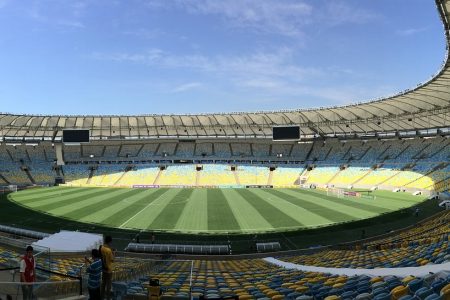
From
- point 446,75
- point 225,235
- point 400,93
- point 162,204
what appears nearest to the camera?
point 225,235

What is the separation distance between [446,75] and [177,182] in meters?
48.1

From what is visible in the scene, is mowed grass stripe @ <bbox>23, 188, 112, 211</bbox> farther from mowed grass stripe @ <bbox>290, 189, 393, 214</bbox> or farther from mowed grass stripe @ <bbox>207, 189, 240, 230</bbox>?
mowed grass stripe @ <bbox>290, 189, 393, 214</bbox>

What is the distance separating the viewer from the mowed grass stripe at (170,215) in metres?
32.3

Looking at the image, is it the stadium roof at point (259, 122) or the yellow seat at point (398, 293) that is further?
the stadium roof at point (259, 122)

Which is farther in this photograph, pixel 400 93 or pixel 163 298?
pixel 400 93

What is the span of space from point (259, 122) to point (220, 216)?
146ft

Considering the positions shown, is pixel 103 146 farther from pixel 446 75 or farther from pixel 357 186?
pixel 446 75

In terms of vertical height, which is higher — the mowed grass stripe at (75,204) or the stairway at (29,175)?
the stairway at (29,175)

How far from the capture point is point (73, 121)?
78.2 meters

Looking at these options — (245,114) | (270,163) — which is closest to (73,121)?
(245,114)

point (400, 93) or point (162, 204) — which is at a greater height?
point (400, 93)

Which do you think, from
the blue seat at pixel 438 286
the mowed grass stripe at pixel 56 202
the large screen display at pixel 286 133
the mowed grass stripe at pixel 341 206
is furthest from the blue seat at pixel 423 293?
the large screen display at pixel 286 133

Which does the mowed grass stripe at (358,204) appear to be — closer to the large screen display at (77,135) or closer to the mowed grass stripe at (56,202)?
the mowed grass stripe at (56,202)

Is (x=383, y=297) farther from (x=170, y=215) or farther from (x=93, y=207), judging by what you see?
(x=93, y=207)
